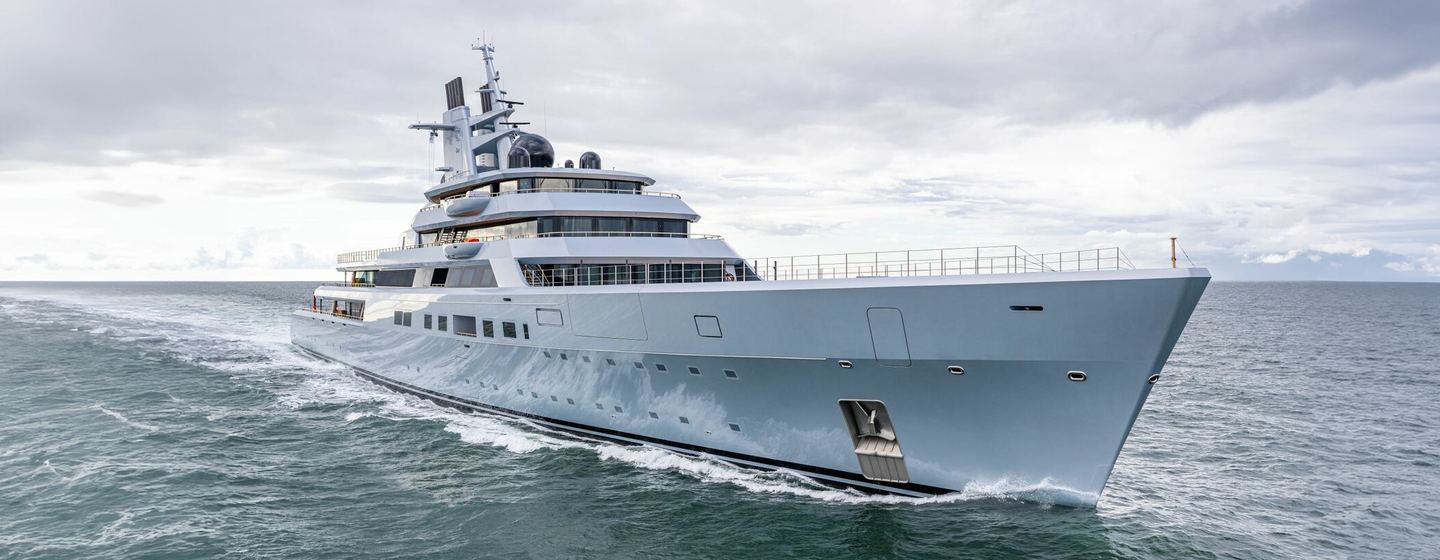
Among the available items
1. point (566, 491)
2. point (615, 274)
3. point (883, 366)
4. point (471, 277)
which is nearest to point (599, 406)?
point (566, 491)

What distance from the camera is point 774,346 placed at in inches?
571

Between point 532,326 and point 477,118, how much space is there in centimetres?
1392

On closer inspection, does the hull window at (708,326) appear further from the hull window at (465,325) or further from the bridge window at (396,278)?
the bridge window at (396,278)

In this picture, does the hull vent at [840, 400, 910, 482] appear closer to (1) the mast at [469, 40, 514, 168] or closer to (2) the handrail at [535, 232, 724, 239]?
(2) the handrail at [535, 232, 724, 239]

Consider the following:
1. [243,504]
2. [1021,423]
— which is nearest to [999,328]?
[1021,423]

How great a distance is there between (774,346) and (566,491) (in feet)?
17.5

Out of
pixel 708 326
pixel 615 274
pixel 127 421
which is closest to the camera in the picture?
pixel 708 326

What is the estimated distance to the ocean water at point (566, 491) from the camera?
42.6ft

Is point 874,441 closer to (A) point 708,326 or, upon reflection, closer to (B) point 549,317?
(A) point 708,326

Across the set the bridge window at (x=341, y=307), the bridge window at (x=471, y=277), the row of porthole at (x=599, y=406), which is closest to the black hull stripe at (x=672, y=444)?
the row of porthole at (x=599, y=406)

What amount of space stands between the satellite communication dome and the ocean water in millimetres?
8689

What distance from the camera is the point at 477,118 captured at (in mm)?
29594

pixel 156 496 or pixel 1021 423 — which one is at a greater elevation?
pixel 1021 423

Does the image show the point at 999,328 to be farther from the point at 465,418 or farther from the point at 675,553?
the point at 465,418
